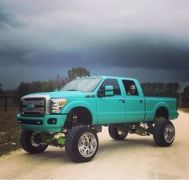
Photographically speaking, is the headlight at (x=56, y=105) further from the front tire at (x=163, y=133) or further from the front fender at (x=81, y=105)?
the front tire at (x=163, y=133)

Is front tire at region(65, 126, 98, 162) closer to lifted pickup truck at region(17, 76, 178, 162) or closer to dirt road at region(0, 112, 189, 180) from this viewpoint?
lifted pickup truck at region(17, 76, 178, 162)

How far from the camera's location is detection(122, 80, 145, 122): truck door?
13.2 meters

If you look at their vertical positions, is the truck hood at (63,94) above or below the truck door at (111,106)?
above

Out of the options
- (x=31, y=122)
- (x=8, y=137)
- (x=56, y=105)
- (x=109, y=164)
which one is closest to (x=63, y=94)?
(x=56, y=105)

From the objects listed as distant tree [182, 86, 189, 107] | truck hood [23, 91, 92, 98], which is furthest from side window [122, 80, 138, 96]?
distant tree [182, 86, 189, 107]

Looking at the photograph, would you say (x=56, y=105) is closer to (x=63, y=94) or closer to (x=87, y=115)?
(x=63, y=94)

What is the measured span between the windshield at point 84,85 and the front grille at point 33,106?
1.66 meters

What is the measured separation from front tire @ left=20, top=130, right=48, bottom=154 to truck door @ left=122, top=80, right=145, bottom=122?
2.87m

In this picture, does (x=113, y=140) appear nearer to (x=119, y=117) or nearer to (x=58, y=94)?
(x=119, y=117)

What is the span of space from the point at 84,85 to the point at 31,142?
233cm

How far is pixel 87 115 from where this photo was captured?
38.7 feet

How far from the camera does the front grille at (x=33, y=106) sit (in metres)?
10.9

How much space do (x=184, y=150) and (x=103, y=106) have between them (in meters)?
3.08

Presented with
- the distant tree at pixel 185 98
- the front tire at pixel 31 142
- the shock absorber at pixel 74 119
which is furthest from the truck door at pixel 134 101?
the distant tree at pixel 185 98
